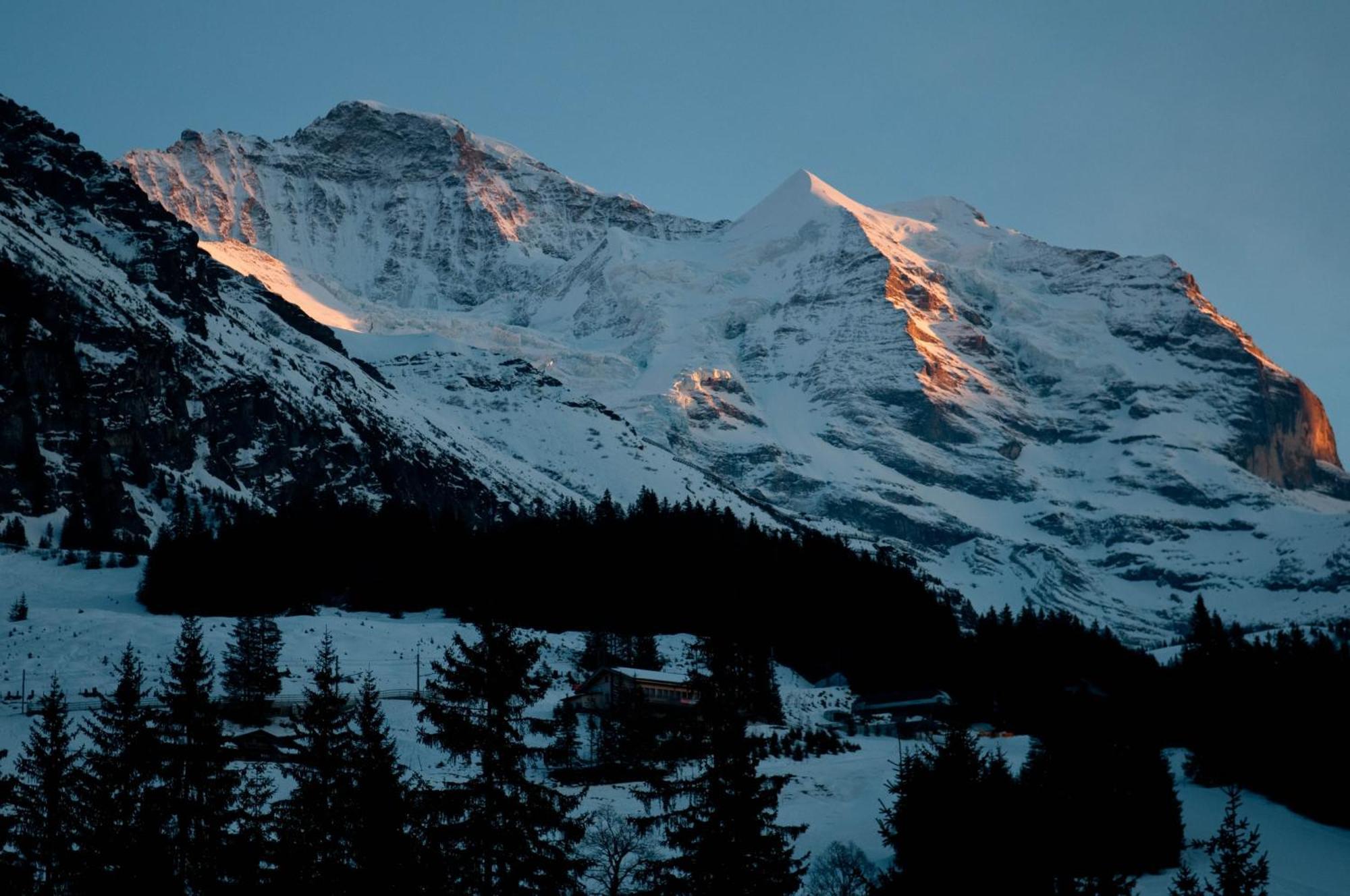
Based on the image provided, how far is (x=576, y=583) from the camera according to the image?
351ft

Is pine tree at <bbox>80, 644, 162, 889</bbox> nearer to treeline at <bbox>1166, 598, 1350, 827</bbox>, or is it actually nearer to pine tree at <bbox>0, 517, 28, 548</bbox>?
treeline at <bbox>1166, 598, 1350, 827</bbox>

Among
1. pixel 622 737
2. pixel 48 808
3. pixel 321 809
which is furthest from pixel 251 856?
pixel 622 737

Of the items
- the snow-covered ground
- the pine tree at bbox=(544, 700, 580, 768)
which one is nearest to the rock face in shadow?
the snow-covered ground

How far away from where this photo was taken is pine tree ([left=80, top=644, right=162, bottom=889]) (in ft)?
86.5

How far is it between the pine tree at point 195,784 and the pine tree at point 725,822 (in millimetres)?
10191

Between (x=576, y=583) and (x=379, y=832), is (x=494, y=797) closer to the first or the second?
(x=379, y=832)

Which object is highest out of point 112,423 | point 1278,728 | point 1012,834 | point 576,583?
point 112,423

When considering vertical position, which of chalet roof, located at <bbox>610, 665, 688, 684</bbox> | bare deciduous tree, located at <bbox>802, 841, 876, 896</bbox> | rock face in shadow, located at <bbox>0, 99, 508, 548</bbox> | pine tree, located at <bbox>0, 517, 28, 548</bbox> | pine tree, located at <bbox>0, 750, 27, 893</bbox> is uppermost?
rock face in shadow, located at <bbox>0, 99, 508, 548</bbox>

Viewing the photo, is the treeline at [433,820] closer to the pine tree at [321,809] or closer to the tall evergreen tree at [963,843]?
the pine tree at [321,809]

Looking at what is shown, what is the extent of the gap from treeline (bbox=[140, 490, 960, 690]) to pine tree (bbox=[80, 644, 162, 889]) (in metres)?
66.0

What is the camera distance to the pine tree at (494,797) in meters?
24.9

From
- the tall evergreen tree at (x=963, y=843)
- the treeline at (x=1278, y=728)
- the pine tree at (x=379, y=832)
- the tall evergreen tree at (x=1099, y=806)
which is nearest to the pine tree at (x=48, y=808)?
the pine tree at (x=379, y=832)

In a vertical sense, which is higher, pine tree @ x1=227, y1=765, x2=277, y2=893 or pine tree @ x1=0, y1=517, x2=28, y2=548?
pine tree @ x1=0, y1=517, x2=28, y2=548

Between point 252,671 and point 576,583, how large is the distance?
43.2m
